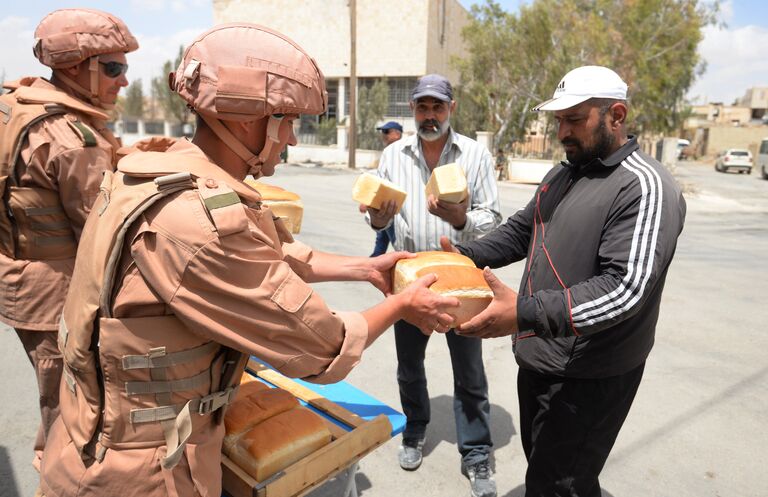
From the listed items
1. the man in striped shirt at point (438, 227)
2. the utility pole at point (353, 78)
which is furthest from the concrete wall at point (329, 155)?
the man in striped shirt at point (438, 227)

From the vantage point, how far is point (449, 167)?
3.30 metres

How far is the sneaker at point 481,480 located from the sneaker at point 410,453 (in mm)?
367

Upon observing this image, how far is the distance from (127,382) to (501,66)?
1115 inches

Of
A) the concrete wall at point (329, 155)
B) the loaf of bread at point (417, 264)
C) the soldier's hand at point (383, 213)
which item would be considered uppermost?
the soldier's hand at point (383, 213)

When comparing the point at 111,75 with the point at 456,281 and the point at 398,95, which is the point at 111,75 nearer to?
the point at 456,281

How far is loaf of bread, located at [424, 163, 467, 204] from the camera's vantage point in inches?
127

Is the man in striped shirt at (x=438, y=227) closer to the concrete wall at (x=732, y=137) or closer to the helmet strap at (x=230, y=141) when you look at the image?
the helmet strap at (x=230, y=141)

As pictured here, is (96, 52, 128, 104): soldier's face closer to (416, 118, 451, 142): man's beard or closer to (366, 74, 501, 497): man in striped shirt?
(366, 74, 501, 497): man in striped shirt

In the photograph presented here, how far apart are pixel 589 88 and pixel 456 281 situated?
106cm

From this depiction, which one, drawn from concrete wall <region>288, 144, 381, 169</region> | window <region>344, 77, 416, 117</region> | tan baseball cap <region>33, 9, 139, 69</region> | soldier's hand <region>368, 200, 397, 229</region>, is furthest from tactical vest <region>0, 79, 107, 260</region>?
window <region>344, 77, 416, 117</region>

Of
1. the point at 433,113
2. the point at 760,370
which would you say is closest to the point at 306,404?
the point at 433,113

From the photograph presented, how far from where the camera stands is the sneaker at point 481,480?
11.5 feet

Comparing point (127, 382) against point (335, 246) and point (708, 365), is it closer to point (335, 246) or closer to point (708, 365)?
point (708, 365)

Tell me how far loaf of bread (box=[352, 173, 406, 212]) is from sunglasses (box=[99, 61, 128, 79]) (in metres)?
1.71
